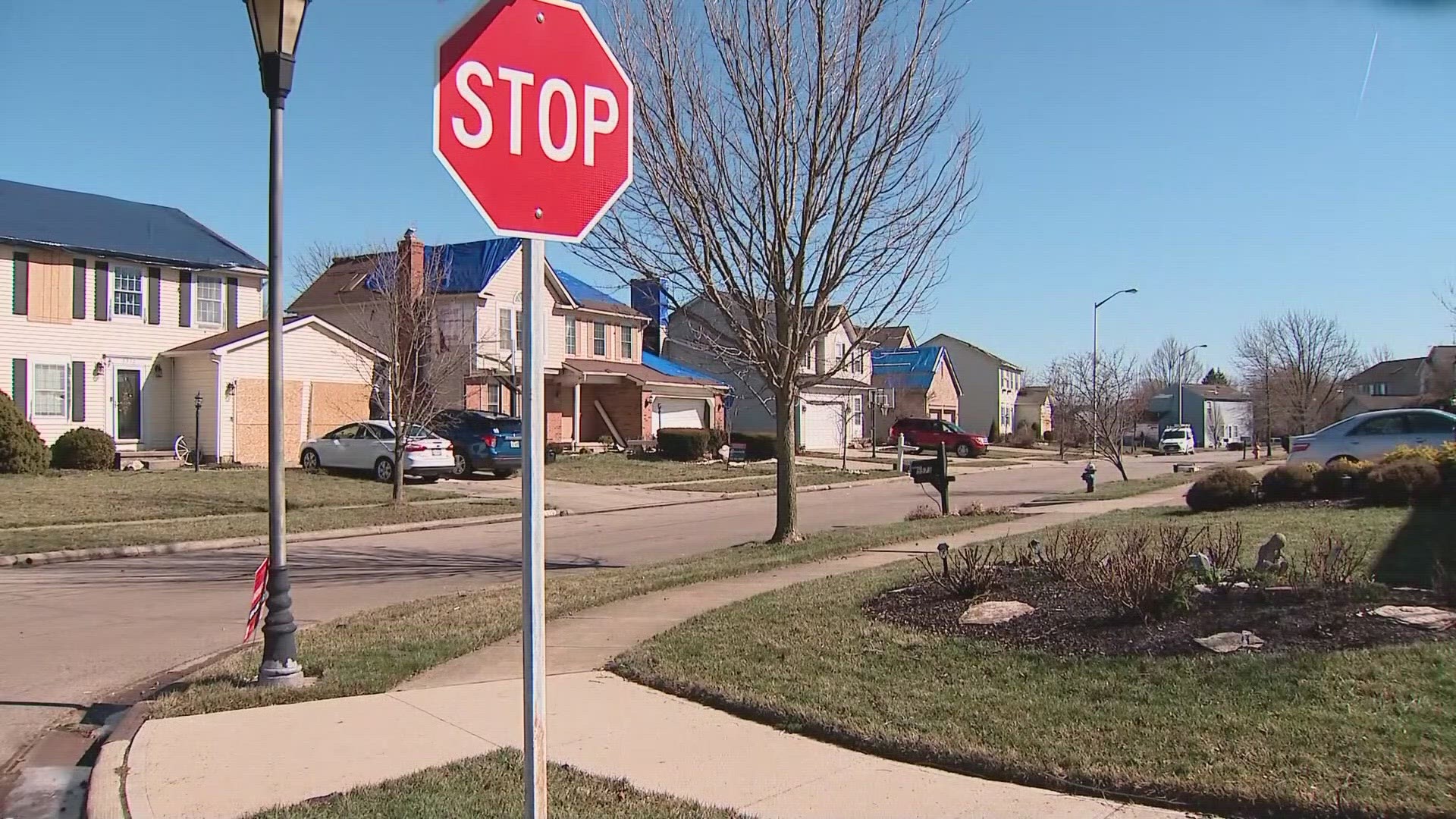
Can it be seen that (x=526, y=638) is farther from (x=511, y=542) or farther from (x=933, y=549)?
(x=511, y=542)

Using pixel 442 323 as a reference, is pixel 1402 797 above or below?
below

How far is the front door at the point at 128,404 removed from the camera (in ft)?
87.4

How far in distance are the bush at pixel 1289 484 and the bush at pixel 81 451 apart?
24.1m

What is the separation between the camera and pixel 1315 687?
5.14 m

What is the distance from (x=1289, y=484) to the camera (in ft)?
50.8

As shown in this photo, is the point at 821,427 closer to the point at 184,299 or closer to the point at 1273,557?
the point at 184,299

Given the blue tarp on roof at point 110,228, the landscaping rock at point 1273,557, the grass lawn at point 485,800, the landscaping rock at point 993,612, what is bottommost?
the grass lawn at point 485,800

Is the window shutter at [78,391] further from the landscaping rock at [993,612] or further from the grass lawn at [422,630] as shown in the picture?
the landscaping rock at [993,612]

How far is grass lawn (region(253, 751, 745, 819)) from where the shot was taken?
429 centimetres

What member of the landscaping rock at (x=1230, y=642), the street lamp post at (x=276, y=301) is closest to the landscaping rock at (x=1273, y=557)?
the landscaping rock at (x=1230, y=642)

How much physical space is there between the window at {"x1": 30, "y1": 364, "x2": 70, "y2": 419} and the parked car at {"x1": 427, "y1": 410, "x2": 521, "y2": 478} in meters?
8.86

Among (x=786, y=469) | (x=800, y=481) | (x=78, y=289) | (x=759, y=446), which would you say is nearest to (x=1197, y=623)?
(x=786, y=469)

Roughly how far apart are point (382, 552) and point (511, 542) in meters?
2.14

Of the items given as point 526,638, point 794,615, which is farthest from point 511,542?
point 526,638
